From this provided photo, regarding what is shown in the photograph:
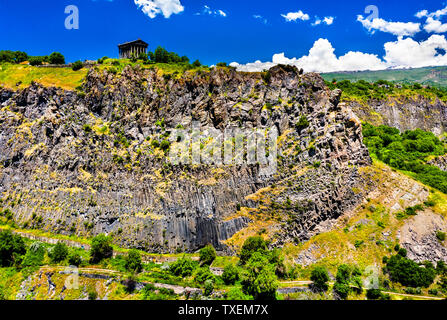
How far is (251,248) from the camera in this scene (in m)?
47.4

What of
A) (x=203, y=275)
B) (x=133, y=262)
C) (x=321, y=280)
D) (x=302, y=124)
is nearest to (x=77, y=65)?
(x=133, y=262)

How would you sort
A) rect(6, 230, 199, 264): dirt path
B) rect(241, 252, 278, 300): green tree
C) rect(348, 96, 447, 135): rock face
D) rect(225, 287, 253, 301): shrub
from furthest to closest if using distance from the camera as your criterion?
rect(348, 96, 447, 135): rock face, rect(6, 230, 199, 264): dirt path, rect(225, 287, 253, 301): shrub, rect(241, 252, 278, 300): green tree

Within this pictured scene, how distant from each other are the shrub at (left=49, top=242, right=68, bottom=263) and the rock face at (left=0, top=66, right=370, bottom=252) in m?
6.10

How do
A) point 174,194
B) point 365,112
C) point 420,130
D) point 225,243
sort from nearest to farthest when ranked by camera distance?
1. point 225,243
2. point 174,194
3. point 420,130
4. point 365,112

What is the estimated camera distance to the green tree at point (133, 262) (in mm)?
45781

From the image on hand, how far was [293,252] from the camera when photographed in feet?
158

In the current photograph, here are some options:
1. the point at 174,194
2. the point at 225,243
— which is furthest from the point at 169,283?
the point at 174,194

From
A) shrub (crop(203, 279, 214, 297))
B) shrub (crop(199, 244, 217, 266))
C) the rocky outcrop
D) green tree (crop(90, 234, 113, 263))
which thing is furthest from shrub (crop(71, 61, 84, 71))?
the rocky outcrop

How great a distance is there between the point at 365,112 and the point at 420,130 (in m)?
17.2

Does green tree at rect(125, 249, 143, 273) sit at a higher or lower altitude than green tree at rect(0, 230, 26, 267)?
lower

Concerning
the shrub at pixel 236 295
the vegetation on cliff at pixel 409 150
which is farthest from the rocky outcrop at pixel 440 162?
the shrub at pixel 236 295

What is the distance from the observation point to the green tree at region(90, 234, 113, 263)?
1880 inches

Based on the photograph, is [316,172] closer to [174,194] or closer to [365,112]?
[174,194]

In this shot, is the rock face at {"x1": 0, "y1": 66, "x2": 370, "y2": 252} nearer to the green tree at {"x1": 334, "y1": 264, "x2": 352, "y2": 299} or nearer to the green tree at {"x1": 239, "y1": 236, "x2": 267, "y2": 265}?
the green tree at {"x1": 239, "y1": 236, "x2": 267, "y2": 265}
